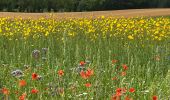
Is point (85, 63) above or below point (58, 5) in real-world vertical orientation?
above

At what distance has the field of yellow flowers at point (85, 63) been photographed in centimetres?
499

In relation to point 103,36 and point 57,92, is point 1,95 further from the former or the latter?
point 103,36

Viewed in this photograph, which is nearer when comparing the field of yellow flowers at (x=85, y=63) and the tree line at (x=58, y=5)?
the field of yellow flowers at (x=85, y=63)

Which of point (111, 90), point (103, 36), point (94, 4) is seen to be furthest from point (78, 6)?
point (111, 90)

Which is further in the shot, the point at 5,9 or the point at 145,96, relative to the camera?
the point at 5,9

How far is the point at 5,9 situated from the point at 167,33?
781 inches

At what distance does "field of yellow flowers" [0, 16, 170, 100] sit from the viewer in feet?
16.4

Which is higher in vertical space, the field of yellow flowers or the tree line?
the field of yellow flowers

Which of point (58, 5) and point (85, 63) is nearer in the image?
point (85, 63)

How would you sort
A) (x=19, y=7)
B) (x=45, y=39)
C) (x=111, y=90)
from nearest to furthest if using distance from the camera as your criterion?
(x=111, y=90)
(x=45, y=39)
(x=19, y=7)

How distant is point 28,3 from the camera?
30203 mm

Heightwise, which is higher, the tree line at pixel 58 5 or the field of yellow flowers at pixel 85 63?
the field of yellow flowers at pixel 85 63

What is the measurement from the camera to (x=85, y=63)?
6.18 m

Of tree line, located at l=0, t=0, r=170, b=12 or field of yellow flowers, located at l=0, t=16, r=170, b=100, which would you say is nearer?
field of yellow flowers, located at l=0, t=16, r=170, b=100
